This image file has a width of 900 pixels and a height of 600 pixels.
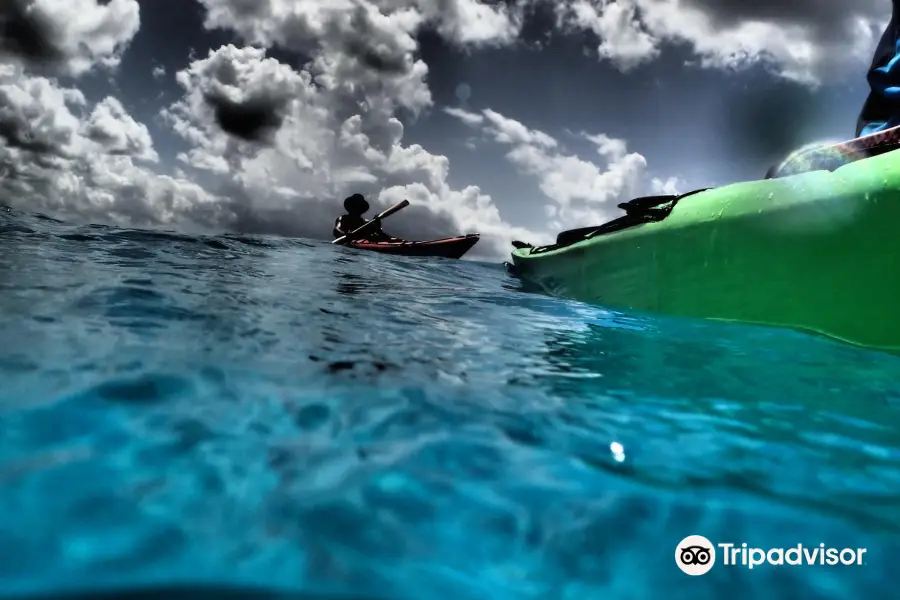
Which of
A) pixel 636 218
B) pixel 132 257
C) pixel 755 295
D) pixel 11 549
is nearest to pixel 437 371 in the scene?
pixel 11 549

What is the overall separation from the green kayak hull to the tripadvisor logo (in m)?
3.04

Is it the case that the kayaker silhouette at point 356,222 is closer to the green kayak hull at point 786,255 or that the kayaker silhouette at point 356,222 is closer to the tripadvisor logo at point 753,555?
the green kayak hull at point 786,255

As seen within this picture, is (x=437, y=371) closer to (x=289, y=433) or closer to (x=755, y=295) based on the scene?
(x=289, y=433)

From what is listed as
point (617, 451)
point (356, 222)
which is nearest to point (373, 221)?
point (356, 222)

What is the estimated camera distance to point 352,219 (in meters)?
21.0

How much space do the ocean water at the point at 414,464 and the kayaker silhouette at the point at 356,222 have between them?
17.2 metres

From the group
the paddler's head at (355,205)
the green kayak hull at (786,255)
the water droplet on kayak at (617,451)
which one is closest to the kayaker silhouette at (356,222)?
the paddler's head at (355,205)

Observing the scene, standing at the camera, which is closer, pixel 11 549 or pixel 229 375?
pixel 11 549

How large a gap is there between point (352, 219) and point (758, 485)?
20.4m

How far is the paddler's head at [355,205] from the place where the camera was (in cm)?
2127

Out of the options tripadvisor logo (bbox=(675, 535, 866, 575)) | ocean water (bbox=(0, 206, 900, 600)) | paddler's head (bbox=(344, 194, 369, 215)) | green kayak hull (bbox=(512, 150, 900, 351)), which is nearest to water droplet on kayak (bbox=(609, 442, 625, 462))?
ocean water (bbox=(0, 206, 900, 600))

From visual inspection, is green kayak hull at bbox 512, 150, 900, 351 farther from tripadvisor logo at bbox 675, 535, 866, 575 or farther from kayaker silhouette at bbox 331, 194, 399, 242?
kayaker silhouette at bbox 331, 194, 399, 242

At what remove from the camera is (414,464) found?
5.49ft

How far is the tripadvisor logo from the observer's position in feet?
4.31
